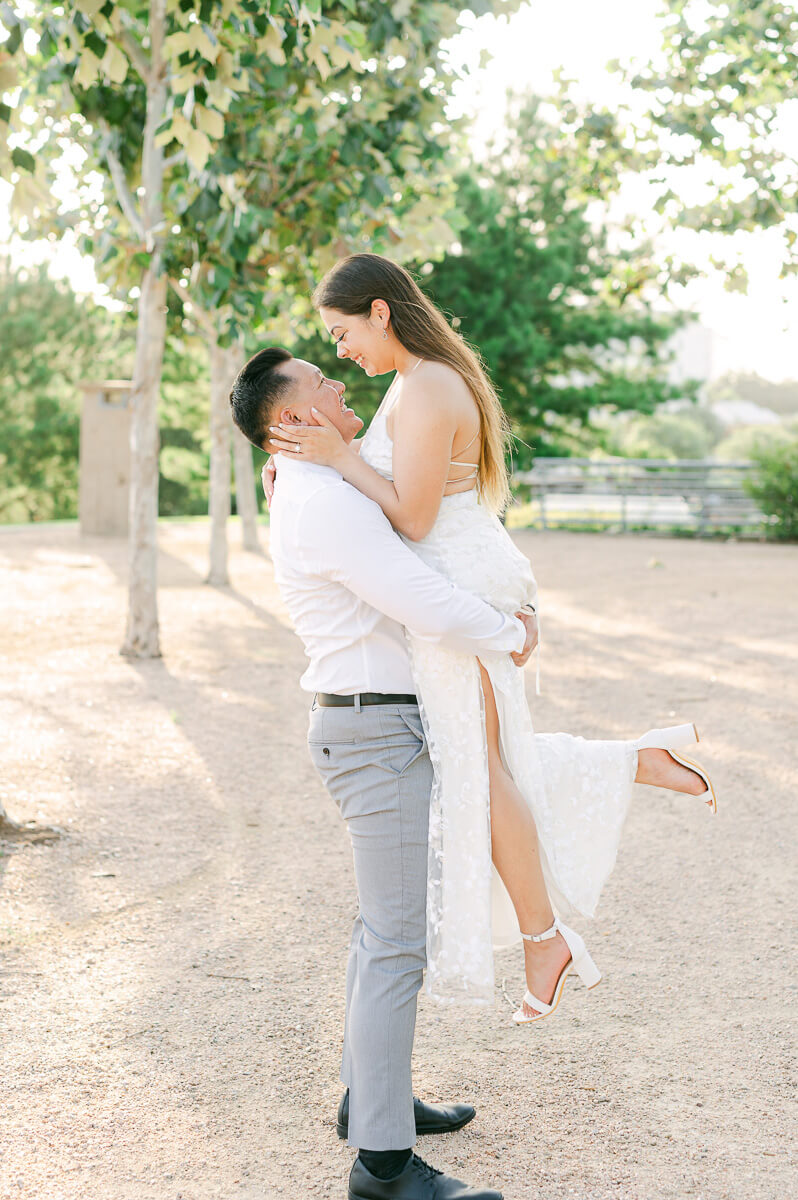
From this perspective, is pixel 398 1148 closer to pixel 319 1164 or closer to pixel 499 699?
pixel 319 1164

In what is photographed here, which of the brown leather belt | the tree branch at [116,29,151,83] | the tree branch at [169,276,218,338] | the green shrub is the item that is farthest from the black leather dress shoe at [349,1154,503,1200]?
the green shrub

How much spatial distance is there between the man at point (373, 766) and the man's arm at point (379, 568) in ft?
0.06

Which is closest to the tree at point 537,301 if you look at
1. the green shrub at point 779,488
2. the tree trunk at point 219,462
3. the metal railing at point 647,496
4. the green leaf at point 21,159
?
the metal railing at point 647,496

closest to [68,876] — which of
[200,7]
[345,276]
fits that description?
[345,276]

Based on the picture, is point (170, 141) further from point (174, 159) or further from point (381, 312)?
point (381, 312)

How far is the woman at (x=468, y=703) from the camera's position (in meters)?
2.35

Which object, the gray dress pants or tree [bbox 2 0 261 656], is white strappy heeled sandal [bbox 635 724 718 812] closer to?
the gray dress pants

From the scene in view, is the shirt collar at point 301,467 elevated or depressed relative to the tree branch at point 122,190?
depressed

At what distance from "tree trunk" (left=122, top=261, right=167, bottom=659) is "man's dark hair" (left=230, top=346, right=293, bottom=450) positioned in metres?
5.92

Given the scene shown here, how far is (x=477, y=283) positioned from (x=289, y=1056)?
76.0ft

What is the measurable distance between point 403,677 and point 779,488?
56.3 ft

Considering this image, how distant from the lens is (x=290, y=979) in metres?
3.46

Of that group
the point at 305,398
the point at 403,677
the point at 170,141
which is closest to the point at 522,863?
the point at 403,677

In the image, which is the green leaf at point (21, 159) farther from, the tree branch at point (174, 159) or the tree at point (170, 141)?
the tree branch at point (174, 159)
